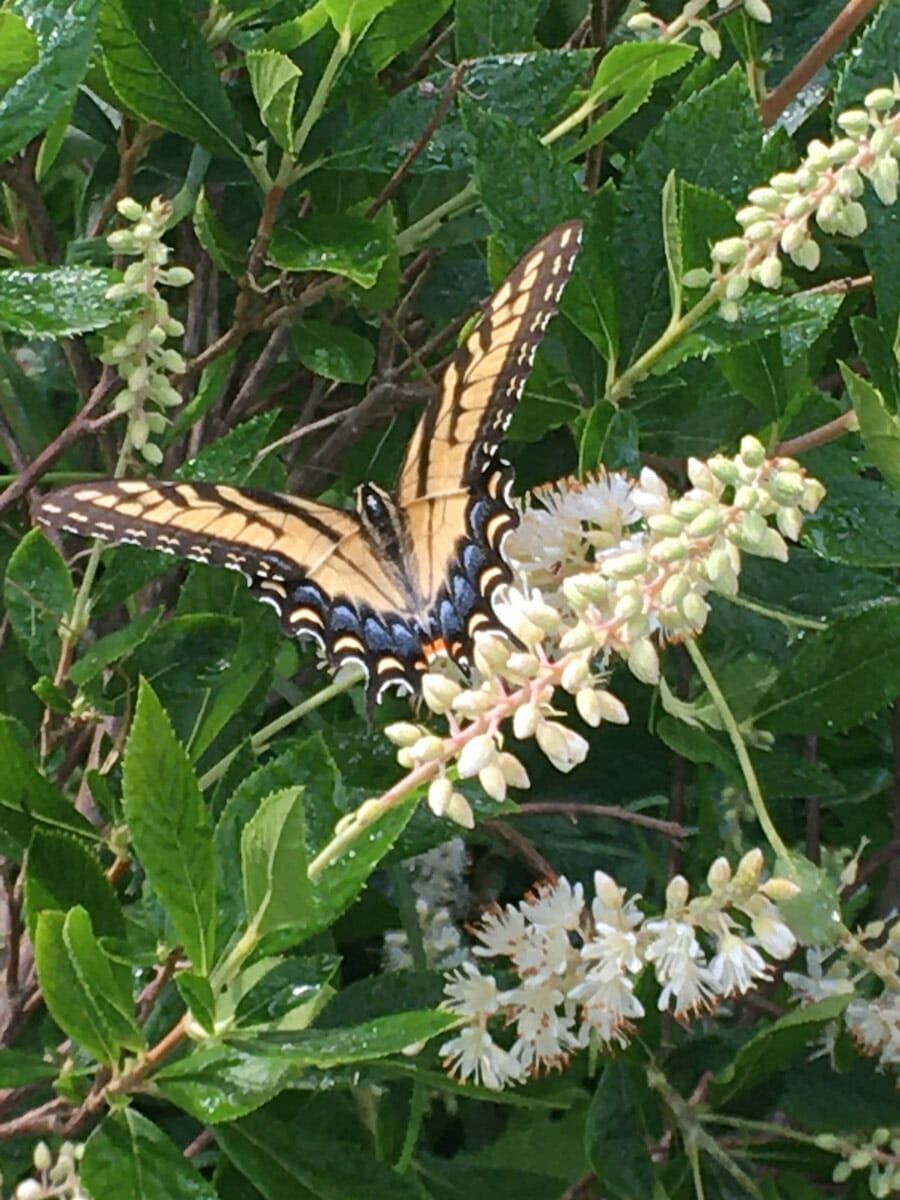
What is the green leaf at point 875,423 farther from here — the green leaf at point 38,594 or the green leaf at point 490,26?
the green leaf at point 38,594

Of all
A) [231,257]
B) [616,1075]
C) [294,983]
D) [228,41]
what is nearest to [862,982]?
[616,1075]

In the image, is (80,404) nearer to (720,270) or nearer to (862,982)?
(720,270)

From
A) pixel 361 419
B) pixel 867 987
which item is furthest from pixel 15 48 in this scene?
pixel 867 987

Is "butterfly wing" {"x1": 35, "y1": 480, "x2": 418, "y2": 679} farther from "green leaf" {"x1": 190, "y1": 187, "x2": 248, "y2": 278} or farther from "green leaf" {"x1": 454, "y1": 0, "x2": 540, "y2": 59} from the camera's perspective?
"green leaf" {"x1": 454, "y1": 0, "x2": 540, "y2": 59}

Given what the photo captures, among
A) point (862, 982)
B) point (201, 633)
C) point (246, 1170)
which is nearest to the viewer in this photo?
point (246, 1170)

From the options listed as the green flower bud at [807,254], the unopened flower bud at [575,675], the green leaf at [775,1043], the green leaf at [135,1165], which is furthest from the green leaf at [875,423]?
the green leaf at [135,1165]

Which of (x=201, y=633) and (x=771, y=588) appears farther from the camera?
(x=771, y=588)

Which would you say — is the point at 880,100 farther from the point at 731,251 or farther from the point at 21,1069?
the point at 21,1069
